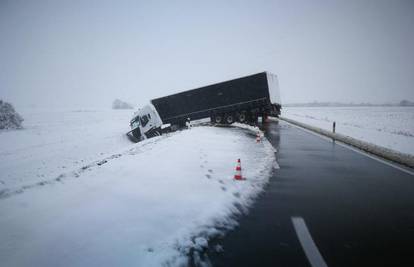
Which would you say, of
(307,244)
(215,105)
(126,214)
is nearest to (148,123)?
(215,105)

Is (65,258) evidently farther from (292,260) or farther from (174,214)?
(292,260)

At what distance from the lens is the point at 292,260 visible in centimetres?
310

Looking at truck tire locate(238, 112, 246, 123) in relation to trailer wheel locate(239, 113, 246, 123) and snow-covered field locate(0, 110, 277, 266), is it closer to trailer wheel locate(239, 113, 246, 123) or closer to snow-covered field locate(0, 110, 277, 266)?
trailer wheel locate(239, 113, 246, 123)

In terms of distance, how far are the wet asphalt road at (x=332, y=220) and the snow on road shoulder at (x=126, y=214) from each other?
474 millimetres

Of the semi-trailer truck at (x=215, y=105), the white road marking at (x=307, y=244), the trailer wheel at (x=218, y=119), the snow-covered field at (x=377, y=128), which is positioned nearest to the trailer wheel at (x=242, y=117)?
the semi-trailer truck at (x=215, y=105)

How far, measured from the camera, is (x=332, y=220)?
4262 mm

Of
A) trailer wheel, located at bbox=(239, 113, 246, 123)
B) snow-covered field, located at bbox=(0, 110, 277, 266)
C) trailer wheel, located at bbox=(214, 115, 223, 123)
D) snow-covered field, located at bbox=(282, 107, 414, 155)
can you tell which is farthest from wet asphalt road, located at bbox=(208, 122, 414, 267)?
trailer wheel, located at bbox=(214, 115, 223, 123)

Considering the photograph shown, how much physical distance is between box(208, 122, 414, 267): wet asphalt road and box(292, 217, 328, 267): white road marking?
0.06m

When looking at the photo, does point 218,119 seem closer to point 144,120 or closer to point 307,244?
point 144,120

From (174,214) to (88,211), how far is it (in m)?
1.67

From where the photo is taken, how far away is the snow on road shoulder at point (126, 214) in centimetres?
325

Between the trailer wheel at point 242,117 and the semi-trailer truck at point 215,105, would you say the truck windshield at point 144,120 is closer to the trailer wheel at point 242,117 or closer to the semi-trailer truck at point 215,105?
the semi-trailer truck at point 215,105

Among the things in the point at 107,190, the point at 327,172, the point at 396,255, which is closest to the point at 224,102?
the point at 327,172

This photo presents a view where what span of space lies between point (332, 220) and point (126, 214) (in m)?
3.74
